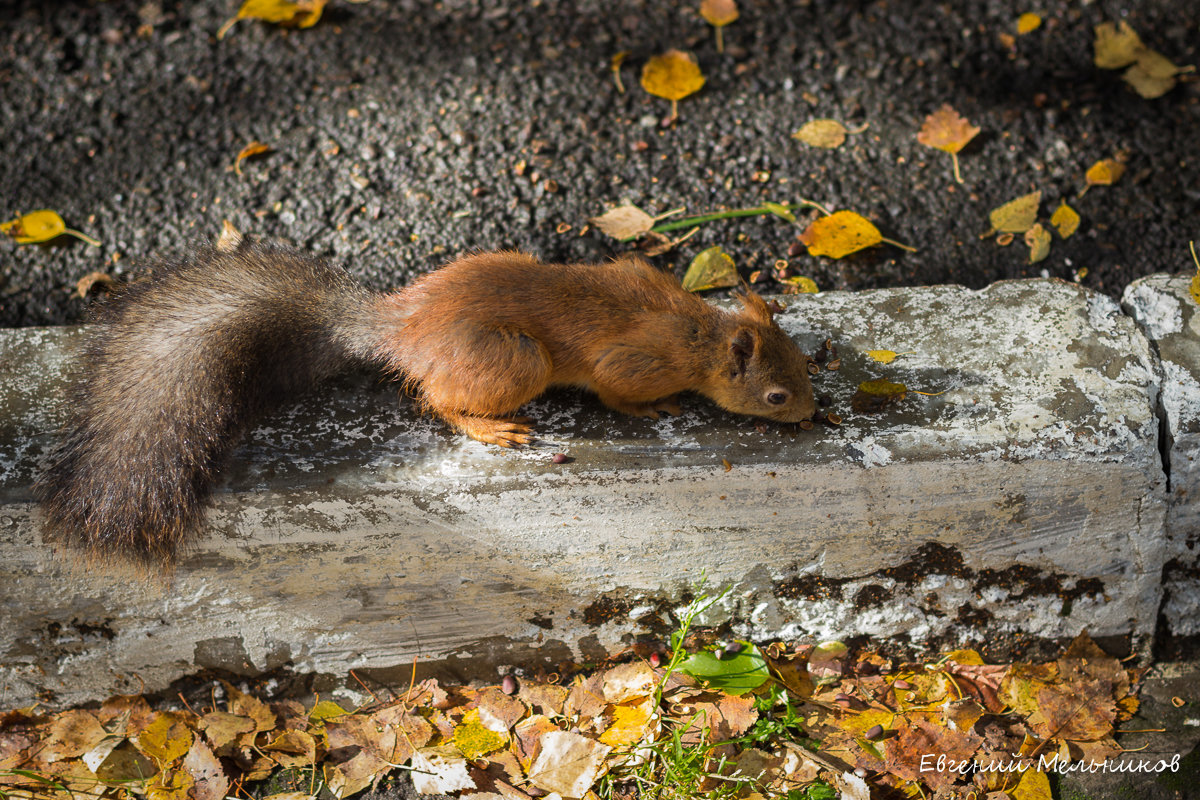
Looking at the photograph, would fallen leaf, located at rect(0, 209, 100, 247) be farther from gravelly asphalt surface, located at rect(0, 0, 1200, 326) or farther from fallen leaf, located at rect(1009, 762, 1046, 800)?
fallen leaf, located at rect(1009, 762, 1046, 800)

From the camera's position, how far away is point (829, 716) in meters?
2.28

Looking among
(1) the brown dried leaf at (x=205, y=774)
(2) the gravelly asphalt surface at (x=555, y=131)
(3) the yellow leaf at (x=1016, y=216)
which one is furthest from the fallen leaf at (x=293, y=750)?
(3) the yellow leaf at (x=1016, y=216)

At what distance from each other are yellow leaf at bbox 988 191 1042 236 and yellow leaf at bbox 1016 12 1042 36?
848 millimetres

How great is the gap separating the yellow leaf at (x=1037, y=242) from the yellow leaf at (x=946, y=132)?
15.6 inches

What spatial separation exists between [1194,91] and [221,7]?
3570 millimetres

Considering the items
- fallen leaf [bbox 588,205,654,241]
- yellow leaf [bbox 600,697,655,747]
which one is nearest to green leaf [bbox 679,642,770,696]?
yellow leaf [bbox 600,697,655,747]

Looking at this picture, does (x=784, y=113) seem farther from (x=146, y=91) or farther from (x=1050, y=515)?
(x=146, y=91)

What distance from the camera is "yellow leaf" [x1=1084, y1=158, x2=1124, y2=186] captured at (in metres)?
2.99

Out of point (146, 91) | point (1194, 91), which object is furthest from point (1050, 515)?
point (146, 91)

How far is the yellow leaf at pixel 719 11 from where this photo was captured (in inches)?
137

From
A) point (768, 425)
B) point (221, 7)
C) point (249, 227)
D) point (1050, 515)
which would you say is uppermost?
point (221, 7)

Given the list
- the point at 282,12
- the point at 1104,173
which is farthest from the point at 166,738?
the point at 1104,173

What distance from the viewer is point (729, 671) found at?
2.24 m

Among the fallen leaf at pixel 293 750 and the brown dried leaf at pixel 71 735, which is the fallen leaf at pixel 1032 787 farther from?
the brown dried leaf at pixel 71 735
